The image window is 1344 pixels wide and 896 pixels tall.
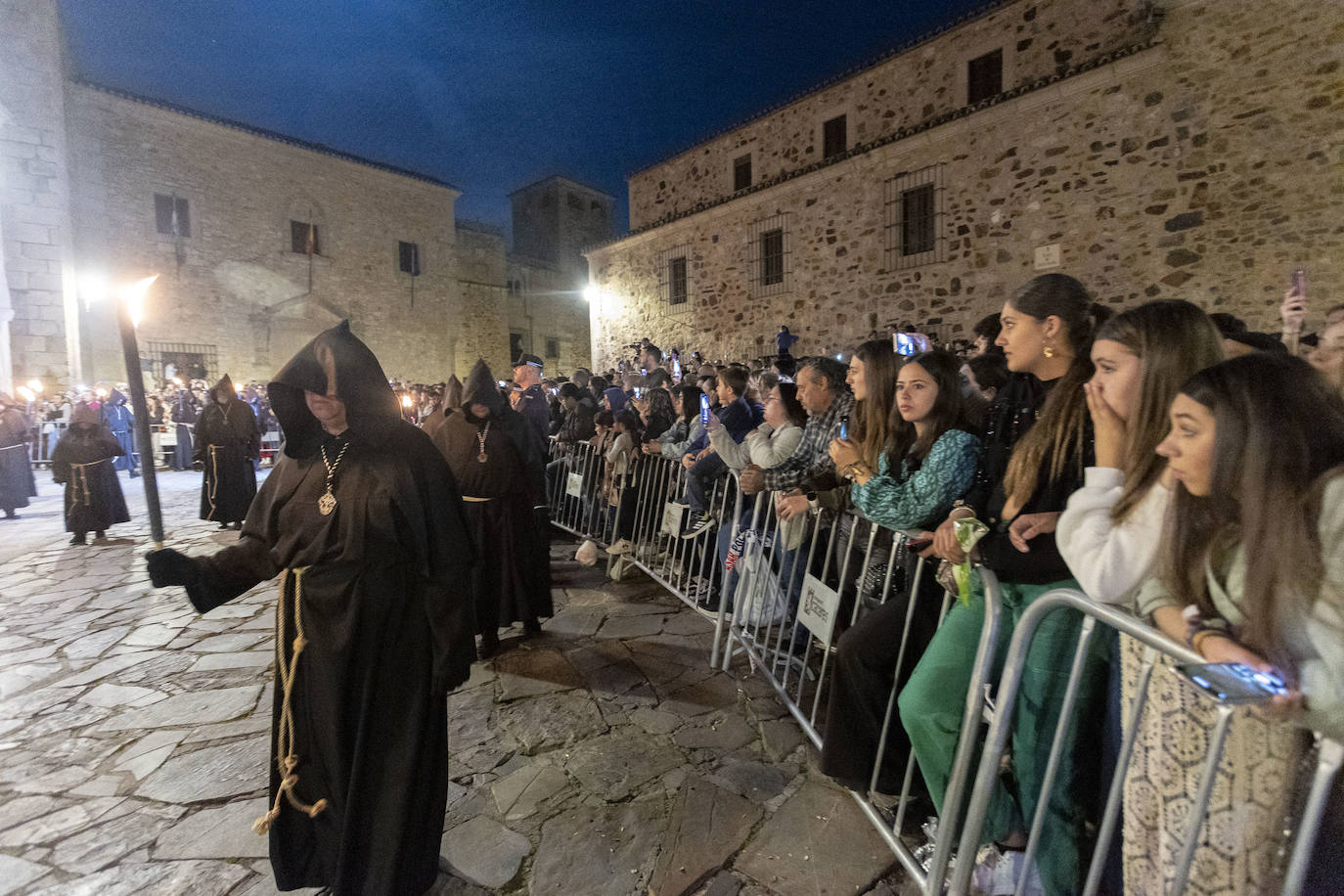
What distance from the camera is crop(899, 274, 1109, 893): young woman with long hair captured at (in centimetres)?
198

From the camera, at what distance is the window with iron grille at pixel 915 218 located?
1207 cm

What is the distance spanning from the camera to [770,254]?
15.3 m

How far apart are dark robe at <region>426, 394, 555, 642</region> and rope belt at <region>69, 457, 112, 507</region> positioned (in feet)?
20.3

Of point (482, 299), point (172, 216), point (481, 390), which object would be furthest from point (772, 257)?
point (172, 216)

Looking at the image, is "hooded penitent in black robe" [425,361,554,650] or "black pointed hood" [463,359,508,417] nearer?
"black pointed hood" [463,359,508,417]

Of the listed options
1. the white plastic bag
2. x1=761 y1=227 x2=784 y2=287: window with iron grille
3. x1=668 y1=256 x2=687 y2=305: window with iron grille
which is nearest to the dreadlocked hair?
the white plastic bag

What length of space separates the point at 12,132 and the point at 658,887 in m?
21.1

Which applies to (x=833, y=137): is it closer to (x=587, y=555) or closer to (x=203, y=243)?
(x=587, y=555)

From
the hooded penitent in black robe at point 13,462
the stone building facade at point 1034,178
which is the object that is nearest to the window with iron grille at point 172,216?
the hooded penitent in black robe at point 13,462

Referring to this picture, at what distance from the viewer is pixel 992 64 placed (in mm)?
12508

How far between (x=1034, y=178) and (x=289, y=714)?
41.7 ft

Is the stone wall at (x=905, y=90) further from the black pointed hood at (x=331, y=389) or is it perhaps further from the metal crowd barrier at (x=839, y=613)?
the black pointed hood at (x=331, y=389)

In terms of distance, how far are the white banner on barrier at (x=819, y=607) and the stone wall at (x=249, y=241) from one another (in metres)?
21.0

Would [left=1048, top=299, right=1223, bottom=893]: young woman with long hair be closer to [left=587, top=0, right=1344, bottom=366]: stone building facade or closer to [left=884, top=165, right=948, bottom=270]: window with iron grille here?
[left=587, top=0, right=1344, bottom=366]: stone building facade
